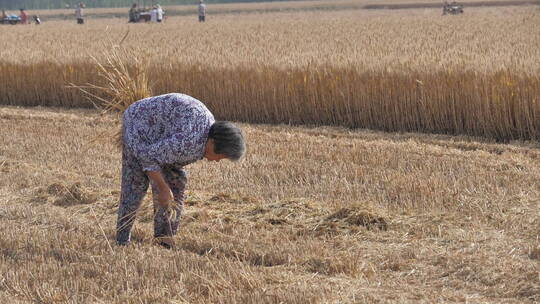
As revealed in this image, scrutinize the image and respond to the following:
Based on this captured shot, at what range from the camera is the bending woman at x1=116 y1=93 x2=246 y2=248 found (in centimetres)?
605

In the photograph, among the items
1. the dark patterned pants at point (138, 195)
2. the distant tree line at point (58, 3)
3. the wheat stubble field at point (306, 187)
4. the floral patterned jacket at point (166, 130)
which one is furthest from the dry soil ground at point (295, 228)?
the distant tree line at point (58, 3)

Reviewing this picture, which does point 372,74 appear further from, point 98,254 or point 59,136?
point 98,254

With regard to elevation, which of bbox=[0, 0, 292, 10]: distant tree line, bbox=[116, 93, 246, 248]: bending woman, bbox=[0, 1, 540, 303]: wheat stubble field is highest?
bbox=[116, 93, 246, 248]: bending woman

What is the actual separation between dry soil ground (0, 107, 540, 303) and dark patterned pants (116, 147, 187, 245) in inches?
6.6

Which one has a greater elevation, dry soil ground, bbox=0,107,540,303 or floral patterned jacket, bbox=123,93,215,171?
floral patterned jacket, bbox=123,93,215,171

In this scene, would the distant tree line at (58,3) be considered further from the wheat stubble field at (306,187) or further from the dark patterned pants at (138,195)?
the dark patterned pants at (138,195)

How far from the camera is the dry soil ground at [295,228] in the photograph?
591 cm

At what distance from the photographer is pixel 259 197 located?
8.64 m

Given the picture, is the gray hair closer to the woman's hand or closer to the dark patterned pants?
the woman's hand

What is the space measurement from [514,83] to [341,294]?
7170mm

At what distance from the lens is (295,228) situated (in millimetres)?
7590

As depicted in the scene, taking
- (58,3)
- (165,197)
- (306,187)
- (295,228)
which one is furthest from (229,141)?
(58,3)

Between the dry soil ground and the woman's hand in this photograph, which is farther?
the woman's hand

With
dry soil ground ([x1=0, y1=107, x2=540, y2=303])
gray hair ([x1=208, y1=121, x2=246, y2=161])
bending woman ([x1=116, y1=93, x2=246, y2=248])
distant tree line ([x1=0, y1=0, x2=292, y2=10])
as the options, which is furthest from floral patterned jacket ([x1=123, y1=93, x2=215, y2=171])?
distant tree line ([x1=0, y1=0, x2=292, y2=10])
